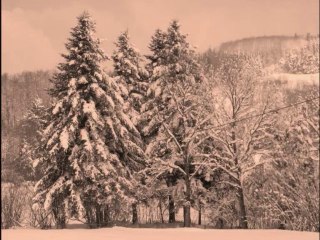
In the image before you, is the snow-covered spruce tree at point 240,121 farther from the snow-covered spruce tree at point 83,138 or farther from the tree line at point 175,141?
the snow-covered spruce tree at point 83,138

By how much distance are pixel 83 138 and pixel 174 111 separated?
758 centimetres

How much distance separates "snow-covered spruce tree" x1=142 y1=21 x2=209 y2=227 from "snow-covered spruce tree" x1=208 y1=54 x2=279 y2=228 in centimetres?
129

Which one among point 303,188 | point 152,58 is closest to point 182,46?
point 152,58

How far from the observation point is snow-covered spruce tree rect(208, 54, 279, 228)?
86.7 feet

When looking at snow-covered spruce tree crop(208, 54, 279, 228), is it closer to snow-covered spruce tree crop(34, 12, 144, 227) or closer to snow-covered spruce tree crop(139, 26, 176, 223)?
snow-covered spruce tree crop(139, 26, 176, 223)

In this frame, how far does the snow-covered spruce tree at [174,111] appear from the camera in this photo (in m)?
28.0

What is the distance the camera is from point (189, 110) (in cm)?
2917

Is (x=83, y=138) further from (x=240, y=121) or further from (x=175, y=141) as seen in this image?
(x=240, y=121)

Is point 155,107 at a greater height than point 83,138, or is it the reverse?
point 155,107

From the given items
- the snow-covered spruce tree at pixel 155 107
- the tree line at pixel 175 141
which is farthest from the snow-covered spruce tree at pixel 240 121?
the snow-covered spruce tree at pixel 155 107

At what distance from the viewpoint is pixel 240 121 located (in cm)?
2748

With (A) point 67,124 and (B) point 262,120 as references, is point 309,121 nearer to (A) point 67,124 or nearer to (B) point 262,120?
(B) point 262,120

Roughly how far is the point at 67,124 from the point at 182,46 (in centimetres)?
1028

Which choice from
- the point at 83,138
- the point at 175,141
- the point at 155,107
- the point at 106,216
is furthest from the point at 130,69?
the point at 106,216
